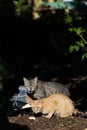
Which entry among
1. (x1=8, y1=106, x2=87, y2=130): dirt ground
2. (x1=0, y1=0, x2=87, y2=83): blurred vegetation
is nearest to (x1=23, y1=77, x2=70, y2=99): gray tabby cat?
(x1=8, y1=106, x2=87, y2=130): dirt ground

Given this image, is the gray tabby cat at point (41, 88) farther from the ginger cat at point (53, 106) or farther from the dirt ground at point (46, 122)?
the ginger cat at point (53, 106)

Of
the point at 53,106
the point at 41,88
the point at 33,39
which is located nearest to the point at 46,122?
the point at 53,106

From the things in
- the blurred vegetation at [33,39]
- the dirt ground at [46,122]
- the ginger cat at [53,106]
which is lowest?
the dirt ground at [46,122]

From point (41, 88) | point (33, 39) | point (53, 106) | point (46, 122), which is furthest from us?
point (33, 39)

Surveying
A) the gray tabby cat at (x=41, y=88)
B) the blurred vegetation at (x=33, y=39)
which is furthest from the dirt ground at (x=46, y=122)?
the blurred vegetation at (x=33, y=39)

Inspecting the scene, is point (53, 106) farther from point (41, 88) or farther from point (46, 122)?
point (41, 88)

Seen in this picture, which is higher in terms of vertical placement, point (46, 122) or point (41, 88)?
point (41, 88)

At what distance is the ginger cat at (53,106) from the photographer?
302 inches

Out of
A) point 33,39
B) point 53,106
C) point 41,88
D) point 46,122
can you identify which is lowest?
point 46,122

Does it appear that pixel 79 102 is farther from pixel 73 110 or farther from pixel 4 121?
pixel 4 121

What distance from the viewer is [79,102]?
31.7 feet

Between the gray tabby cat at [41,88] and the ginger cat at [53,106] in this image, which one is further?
the gray tabby cat at [41,88]

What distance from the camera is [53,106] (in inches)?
305

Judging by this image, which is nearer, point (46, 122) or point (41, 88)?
point (46, 122)
